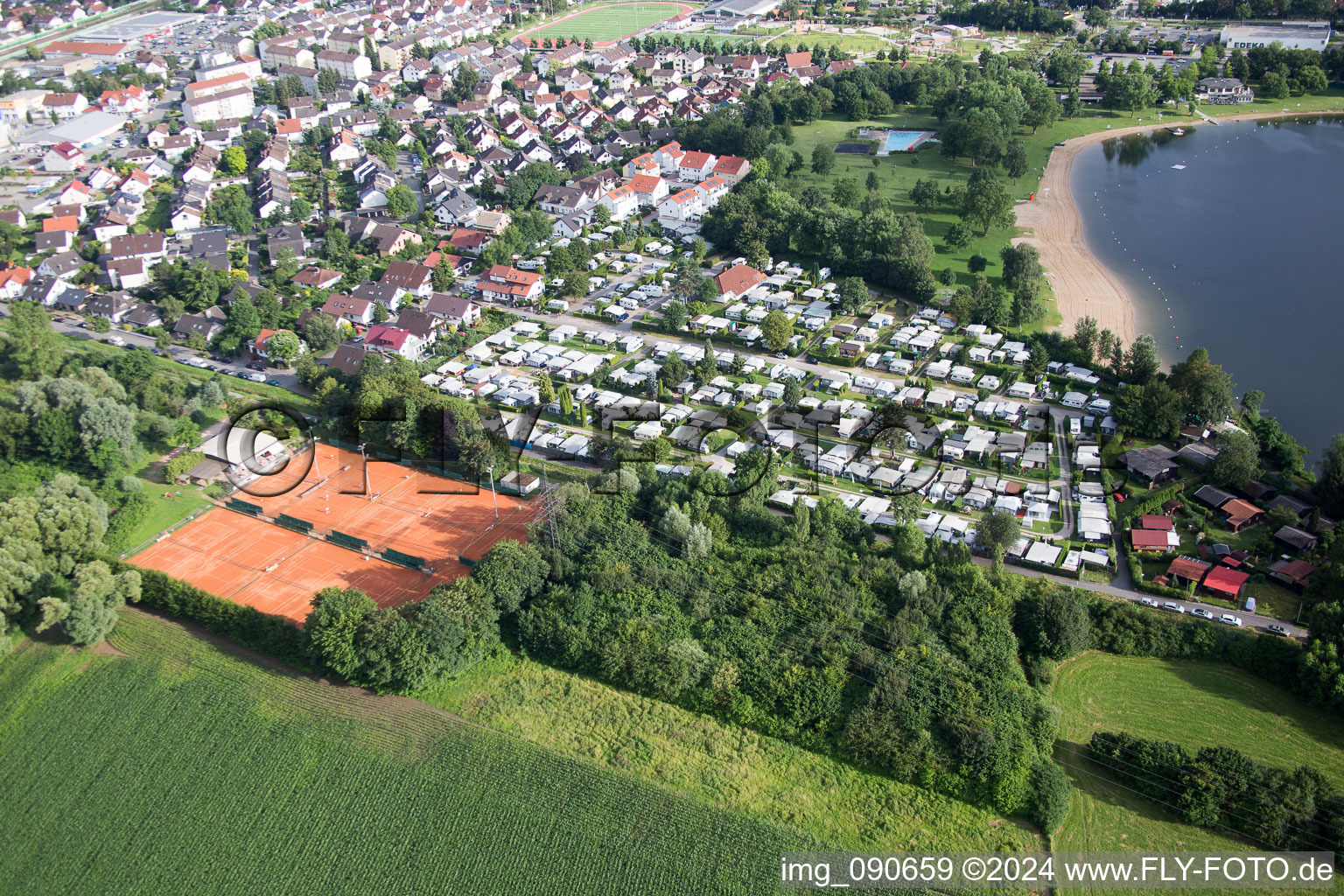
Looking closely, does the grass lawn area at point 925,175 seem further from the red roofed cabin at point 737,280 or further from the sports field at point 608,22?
the sports field at point 608,22

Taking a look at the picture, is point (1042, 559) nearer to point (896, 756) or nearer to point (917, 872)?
point (896, 756)

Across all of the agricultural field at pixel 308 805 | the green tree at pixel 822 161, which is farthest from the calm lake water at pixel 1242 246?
the agricultural field at pixel 308 805

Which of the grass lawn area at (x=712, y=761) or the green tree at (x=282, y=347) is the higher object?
the green tree at (x=282, y=347)

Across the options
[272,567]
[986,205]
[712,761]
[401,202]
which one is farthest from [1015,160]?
[272,567]

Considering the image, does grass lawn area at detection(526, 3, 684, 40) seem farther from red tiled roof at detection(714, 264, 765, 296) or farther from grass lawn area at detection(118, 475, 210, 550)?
grass lawn area at detection(118, 475, 210, 550)

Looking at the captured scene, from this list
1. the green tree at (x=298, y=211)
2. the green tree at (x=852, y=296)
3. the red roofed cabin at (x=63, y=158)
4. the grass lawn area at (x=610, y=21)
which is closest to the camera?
the green tree at (x=852, y=296)

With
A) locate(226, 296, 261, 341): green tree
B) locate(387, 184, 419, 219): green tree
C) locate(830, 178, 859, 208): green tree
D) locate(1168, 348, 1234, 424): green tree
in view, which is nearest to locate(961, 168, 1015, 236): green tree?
locate(830, 178, 859, 208): green tree

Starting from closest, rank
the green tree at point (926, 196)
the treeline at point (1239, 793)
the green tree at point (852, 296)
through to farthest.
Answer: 1. the treeline at point (1239, 793)
2. the green tree at point (852, 296)
3. the green tree at point (926, 196)

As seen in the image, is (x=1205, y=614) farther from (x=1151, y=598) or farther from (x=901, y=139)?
(x=901, y=139)
